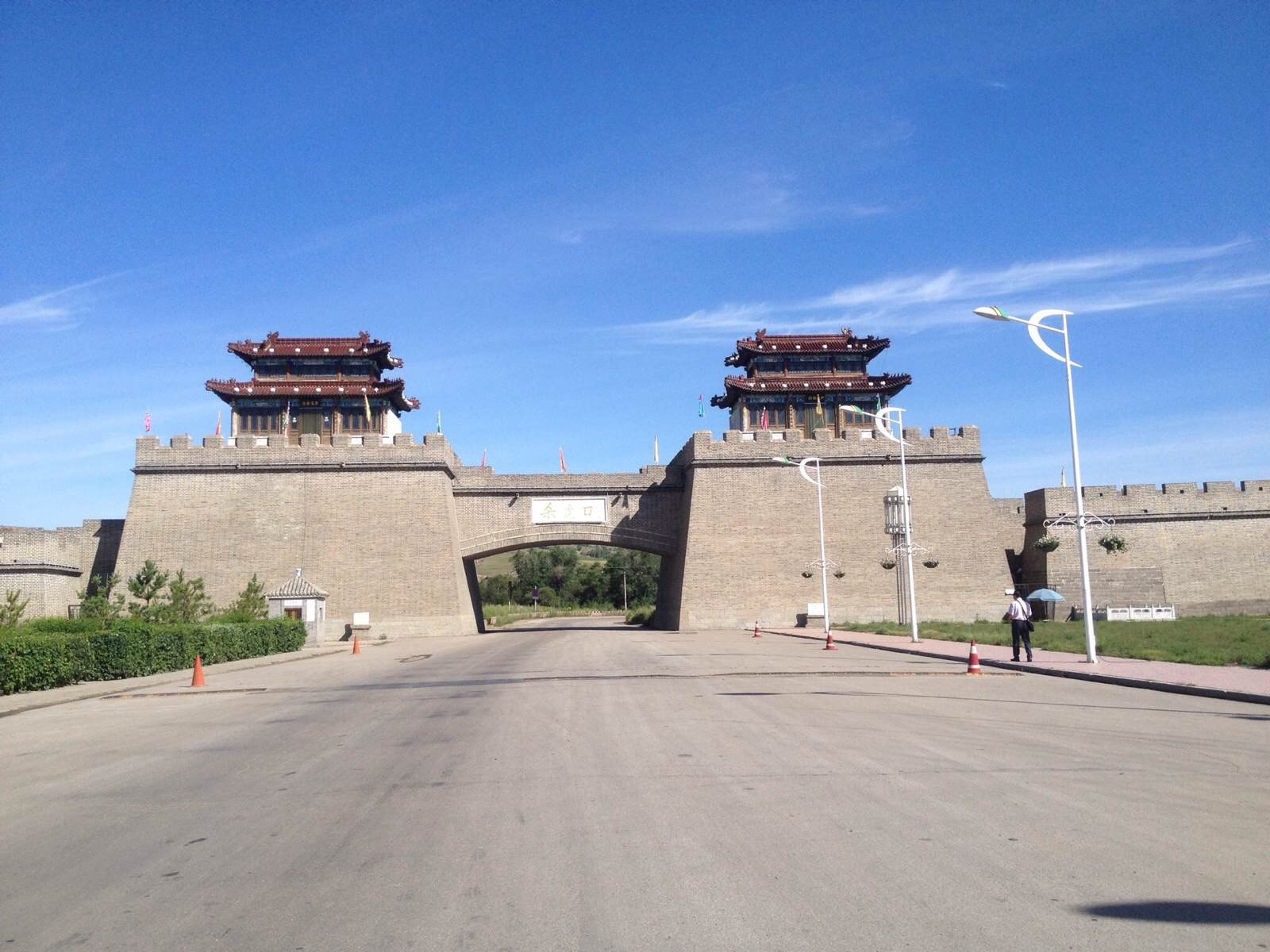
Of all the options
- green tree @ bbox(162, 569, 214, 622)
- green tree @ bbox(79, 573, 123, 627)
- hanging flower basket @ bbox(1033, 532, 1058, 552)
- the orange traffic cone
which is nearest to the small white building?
green tree @ bbox(162, 569, 214, 622)

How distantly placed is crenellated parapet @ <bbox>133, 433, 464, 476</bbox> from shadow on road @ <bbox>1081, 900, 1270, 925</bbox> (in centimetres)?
4063

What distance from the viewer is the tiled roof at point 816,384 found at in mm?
54312

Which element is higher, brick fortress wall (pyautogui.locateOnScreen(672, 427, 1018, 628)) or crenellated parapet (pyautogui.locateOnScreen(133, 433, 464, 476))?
crenellated parapet (pyautogui.locateOnScreen(133, 433, 464, 476))

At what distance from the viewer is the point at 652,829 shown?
246 inches

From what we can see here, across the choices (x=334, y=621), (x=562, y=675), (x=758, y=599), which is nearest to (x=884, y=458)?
(x=758, y=599)

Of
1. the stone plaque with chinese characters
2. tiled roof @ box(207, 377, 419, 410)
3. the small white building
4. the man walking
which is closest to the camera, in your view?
the man walking

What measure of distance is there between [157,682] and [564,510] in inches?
1041

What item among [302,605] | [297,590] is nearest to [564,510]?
[297,590]

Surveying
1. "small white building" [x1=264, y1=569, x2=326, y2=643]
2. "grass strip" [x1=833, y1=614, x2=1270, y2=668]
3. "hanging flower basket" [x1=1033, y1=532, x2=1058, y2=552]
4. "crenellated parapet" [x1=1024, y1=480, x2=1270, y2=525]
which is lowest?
"grass strip" [x1=833, y1=614, x2=1270, y2=668]

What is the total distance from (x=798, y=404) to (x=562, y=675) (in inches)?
1524

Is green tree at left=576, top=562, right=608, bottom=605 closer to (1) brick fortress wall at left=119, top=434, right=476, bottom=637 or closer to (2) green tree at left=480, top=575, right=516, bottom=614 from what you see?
(2) green tree at left=480, top=575, right=516, bottom=614

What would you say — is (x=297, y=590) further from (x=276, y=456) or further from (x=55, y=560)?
(x=55, y=560)

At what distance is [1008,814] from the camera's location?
21.0 ft

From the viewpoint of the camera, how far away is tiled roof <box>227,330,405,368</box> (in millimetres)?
53125
